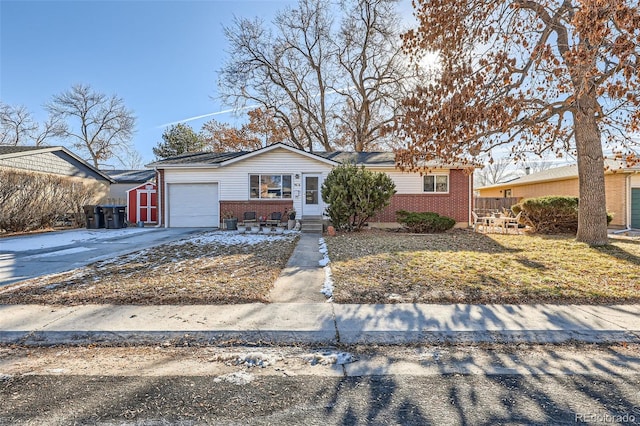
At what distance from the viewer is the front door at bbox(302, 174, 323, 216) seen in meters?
15.3

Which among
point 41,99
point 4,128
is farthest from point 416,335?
point 4,128

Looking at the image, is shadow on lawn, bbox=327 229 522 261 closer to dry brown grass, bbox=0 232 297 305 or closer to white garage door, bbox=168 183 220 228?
dry brown grass, bbox=0 232 297 305

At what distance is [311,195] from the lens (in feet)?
50.4

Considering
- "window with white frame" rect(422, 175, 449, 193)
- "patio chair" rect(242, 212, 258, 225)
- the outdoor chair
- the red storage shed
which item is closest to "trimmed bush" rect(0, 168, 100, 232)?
the red storage shed

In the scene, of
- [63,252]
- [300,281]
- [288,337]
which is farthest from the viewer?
[63,252]

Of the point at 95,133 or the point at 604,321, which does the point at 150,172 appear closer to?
the point at 95,133

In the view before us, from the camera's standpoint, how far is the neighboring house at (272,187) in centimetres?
1525

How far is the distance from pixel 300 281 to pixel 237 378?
316 centimetres

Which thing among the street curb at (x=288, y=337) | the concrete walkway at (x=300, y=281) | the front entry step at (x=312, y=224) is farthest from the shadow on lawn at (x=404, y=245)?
the street curb at (x=288, y=337)

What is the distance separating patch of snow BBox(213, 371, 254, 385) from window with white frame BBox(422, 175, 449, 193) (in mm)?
14369

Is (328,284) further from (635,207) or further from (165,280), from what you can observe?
(635,207)

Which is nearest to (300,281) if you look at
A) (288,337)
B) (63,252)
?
(288,337)

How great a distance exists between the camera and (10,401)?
2531 millimetres

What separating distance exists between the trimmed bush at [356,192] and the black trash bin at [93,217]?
1139 cm
